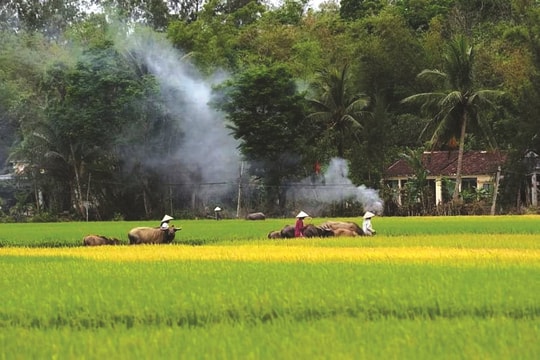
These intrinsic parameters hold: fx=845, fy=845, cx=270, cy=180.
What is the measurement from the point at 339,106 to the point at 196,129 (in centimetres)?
574

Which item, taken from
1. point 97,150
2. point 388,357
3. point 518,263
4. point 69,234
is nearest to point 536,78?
point 97,150

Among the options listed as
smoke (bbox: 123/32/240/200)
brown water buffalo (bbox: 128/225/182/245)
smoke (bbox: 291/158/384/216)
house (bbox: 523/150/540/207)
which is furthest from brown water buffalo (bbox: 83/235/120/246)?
house (bbox: 523/150/540/207)

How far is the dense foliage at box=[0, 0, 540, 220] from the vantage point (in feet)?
94.8

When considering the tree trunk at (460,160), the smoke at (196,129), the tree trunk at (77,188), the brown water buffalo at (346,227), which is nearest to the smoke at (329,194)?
the smoke at (196,129)

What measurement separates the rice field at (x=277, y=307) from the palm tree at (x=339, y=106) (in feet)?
71.9

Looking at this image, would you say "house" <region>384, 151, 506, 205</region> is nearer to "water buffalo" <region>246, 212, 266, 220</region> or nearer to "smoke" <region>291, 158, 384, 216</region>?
"smoke" <region>291, 158, 384, 216</region>

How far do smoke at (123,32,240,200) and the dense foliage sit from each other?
0.16 ft

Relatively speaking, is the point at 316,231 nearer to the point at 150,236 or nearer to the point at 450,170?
the point at 150,236

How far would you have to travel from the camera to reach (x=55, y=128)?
30.0 m

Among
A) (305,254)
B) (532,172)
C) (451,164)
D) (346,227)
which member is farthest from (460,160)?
(305,254)

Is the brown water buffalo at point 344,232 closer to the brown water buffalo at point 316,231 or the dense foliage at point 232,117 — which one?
the brown water buffalo at point 316,231

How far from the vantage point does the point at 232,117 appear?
29203 millimetres

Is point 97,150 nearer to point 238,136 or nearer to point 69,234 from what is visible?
point 238,136

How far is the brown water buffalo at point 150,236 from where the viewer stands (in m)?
15.2
